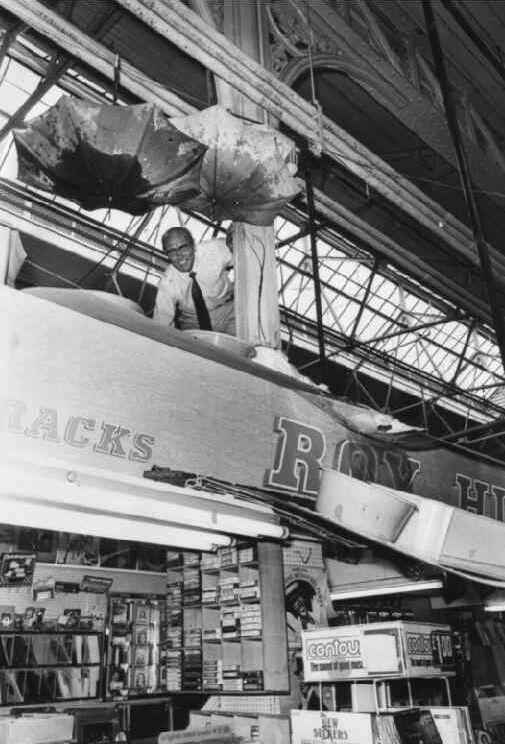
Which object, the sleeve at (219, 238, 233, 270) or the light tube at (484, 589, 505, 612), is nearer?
the sleeve at (219, 238, 233, 270)

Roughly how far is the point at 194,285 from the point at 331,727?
3.18 metres

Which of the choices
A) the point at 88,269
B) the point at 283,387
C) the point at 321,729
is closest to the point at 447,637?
the point at 321,729

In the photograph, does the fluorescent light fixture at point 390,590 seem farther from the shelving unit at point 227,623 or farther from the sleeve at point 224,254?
the sleeve at point 224,254

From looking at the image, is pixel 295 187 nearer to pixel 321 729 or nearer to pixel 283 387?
pixel 283 387

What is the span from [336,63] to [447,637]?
5926mm

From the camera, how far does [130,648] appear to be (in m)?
7.38

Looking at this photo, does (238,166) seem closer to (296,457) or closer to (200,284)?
(200,284)

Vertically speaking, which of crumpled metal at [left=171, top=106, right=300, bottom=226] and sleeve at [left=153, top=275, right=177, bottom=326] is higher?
crumpled metal at [left=171, top=106, right=300, bottom=226]

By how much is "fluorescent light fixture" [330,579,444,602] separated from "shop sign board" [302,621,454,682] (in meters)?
0.37

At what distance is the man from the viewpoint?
401 cm

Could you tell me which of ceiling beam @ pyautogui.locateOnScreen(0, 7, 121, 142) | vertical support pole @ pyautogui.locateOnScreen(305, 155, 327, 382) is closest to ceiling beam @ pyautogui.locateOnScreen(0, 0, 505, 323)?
ceiling beam @ pyautogui.locateOnScreen(0, 7, 121, 142)

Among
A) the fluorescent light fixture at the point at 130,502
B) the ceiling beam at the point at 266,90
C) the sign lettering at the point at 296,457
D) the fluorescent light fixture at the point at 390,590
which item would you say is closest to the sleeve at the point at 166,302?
the fluorescent light fixture at the point at 130,502

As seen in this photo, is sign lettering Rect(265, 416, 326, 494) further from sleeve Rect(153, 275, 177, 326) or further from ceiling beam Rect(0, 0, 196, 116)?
ceiling beam Rect(0, 0, 196, 116)

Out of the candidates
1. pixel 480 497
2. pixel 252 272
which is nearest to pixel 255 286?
pixel 252 272
